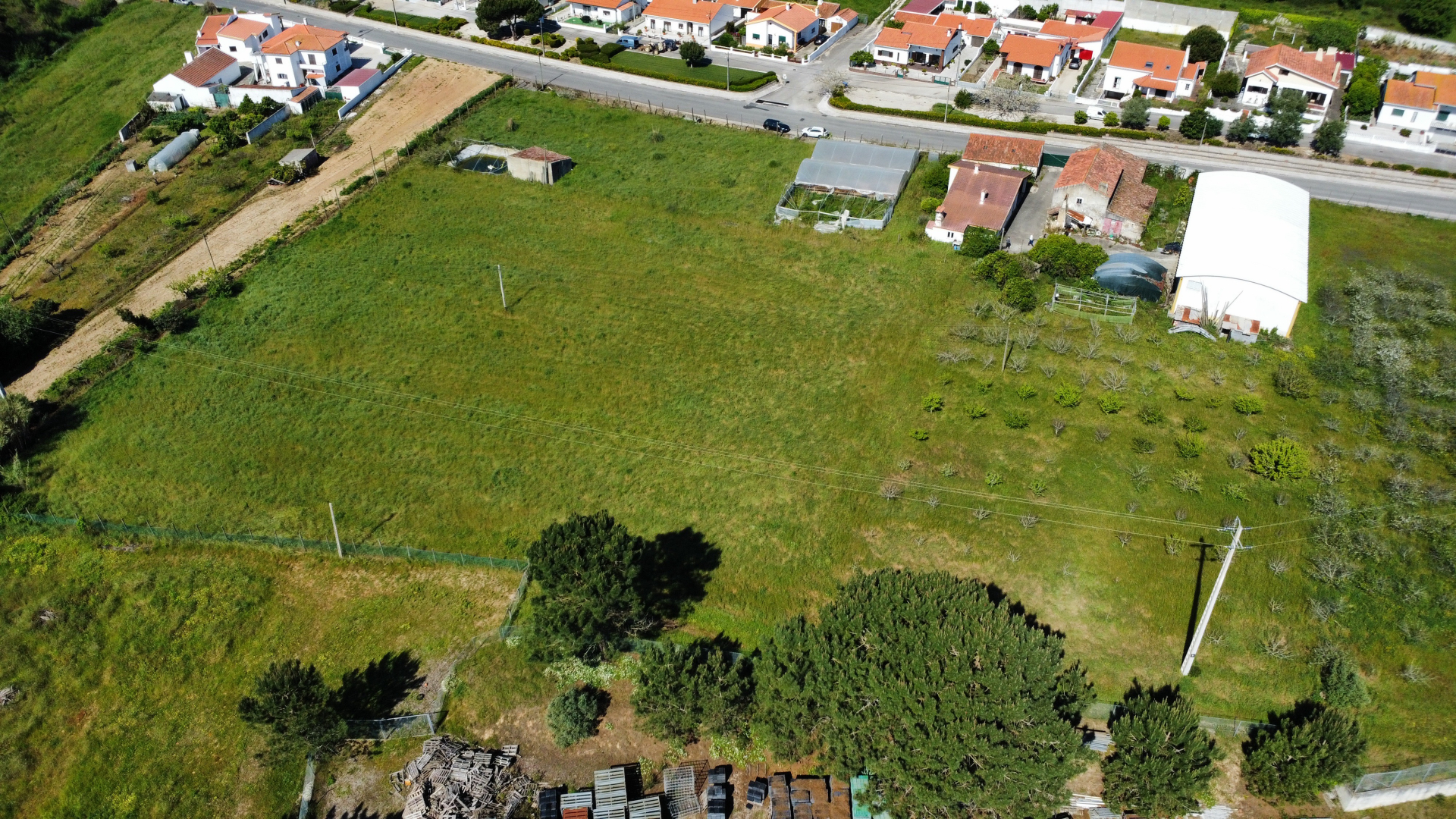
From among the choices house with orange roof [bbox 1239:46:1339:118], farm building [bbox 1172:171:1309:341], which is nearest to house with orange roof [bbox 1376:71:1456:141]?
house with orange roof [bbox 1239:46:1339:118]

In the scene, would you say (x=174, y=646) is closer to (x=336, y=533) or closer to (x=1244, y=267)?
(x=336, y=533)

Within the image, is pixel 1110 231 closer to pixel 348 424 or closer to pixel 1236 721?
pixel 1236 721

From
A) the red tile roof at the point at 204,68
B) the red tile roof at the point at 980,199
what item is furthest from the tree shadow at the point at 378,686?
the red tile roof at the point at 204,68

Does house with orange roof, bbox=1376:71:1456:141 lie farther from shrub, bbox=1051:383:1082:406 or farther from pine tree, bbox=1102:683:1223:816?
pine tree, bbox=1102:683:1223:816

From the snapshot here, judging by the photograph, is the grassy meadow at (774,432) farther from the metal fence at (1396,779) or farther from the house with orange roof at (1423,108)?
the house with orange roof at (1423,108)

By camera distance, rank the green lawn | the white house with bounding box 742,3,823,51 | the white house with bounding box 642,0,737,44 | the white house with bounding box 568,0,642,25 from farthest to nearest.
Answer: the white house with bounding box 568,0,642,25
the white house with bounding box 642,0,737,44
the white house with bounding box 742,3,823,51
the green lawn

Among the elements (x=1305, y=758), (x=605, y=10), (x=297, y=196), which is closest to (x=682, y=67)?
(x=605, y=10)

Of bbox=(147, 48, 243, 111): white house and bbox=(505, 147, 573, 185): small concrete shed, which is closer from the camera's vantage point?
bbox=(505, 147, 573, 185): small concrete shed

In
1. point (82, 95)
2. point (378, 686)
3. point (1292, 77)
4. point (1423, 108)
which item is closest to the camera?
point (378, 686)
